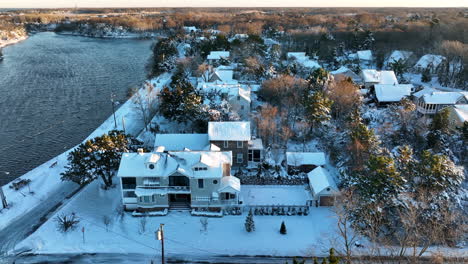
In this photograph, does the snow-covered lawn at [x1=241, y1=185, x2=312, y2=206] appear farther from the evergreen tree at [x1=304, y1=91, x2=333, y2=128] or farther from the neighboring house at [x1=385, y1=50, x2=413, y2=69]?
the neighboring house at [x1=385, y1=50, x2=413, y2=69]

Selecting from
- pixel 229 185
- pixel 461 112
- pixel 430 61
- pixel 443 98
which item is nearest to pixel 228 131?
pixel 229 185

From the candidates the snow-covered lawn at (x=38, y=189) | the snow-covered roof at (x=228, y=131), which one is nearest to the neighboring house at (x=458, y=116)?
the snow-covered roof at (x=228, y=131)

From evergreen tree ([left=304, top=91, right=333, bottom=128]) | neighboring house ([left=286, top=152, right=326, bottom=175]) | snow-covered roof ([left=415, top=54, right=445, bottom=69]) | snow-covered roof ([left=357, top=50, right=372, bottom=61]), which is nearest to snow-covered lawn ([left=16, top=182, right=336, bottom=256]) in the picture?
neighboring house ([left=286, top=152, right=326, bottom=175])

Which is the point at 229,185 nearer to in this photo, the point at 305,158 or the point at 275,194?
the point at 275,194

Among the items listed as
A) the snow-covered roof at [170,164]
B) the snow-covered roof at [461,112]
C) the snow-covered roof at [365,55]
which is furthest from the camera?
the snow-covered roof at [365,55]

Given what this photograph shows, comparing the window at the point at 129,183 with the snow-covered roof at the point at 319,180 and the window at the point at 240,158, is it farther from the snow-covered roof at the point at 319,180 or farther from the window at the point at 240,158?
the snow-covered roof at the point at 319,180

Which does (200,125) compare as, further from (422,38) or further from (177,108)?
(422,38)
